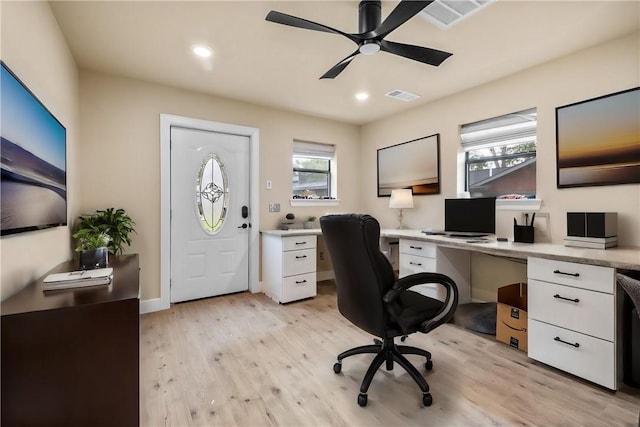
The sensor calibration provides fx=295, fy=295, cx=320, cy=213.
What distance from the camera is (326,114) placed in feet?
14.2

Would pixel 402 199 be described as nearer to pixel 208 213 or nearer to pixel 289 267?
pixel 289 267

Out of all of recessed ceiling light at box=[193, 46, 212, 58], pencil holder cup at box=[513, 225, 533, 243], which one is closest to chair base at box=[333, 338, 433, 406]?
pencil holder cup at box=[513, 225, 533, 243]

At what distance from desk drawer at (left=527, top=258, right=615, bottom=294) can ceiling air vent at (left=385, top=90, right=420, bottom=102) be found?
2280 mm

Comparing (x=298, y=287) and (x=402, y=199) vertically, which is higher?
(x=402, y=199)

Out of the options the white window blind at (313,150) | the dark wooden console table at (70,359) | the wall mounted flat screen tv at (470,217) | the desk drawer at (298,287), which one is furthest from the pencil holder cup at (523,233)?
the dark wooden console table at (70,359)

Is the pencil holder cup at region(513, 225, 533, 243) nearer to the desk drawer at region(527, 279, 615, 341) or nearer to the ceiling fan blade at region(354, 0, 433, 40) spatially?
the desk drawer at region(527, 279, 615, 341)

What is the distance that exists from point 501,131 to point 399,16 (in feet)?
7.07

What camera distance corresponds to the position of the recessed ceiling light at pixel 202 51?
2.48m

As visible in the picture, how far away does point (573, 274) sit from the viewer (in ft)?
6.24

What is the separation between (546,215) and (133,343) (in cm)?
333

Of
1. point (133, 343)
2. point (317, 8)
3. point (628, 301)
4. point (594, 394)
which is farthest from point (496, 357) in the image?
point (317, 8)

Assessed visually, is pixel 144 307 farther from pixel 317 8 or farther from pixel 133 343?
pixel 317 8

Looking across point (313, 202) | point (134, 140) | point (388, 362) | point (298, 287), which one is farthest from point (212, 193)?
point (388, 362)

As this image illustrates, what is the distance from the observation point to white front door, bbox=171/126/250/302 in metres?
3.42
